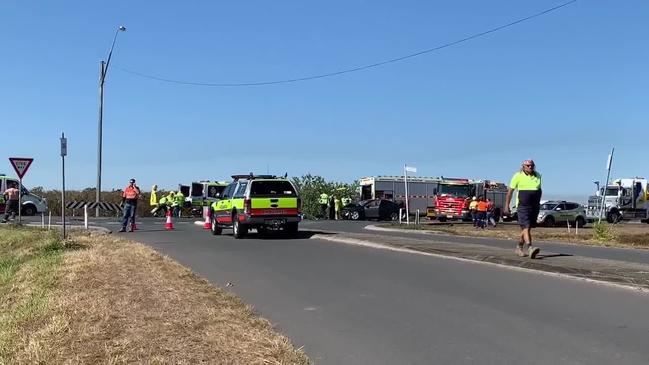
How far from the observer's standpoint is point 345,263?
13.1m

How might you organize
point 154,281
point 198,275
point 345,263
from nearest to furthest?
1. point 154,281
2. point 198,275
3. point 345,263

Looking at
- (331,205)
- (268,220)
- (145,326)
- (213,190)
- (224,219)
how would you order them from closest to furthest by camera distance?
(145,326), (268,220), (224,219), (213,190), (331,205)

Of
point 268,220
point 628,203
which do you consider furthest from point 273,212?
point 628,203

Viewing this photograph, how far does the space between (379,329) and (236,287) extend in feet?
11.5

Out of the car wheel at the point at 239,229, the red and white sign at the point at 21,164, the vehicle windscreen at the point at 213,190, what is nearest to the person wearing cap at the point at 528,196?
the car wheel at the point at 239,229

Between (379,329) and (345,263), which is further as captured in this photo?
(345,263)

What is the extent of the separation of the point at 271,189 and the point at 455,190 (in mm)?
21288

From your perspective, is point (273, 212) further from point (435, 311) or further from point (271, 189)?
point (435, 311)

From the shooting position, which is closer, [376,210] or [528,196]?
[528,196]

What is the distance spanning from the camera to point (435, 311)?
26.3 ft

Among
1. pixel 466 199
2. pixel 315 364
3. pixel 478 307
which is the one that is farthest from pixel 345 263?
pixel 466 199

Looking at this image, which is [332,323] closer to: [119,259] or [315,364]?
[315,364]

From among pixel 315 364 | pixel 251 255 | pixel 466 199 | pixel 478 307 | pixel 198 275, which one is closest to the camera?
pixel 315 364

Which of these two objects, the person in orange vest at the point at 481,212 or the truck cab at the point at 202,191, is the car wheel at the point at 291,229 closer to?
the person in orange vest at the point at 481,212
